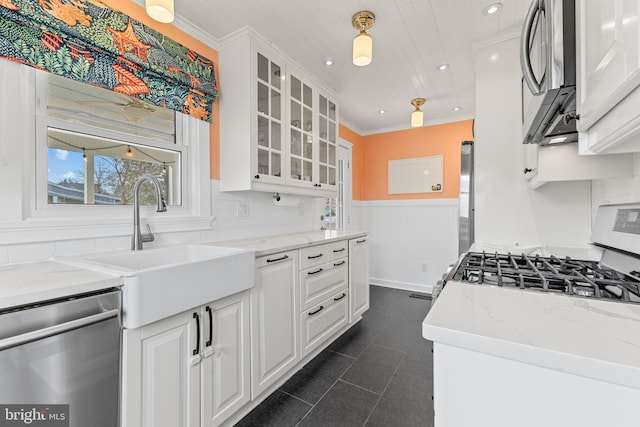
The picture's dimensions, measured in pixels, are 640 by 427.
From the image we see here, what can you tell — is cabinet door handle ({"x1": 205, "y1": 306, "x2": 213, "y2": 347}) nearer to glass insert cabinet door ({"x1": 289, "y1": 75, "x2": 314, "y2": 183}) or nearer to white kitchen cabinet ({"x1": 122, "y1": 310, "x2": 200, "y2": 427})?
white kitchen cabinet ({"x1": 122, "y1": 310, "x2": 200, "y2": 427})

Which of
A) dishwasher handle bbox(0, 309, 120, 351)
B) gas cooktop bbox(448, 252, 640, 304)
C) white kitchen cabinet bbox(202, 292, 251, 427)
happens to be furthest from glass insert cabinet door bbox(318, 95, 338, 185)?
dishwasher handle bbox(0, 309, 120, 351)

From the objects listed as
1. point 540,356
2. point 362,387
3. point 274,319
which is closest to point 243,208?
point 274,319

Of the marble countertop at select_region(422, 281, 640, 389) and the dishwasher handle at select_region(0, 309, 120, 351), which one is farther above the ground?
the marble countertop at select_region(422, 281, 640, 389)

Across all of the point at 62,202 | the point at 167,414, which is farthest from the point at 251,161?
the point at 167,414

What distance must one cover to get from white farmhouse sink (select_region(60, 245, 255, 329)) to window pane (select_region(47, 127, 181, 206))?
1.11ft

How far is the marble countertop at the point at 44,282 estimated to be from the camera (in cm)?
81

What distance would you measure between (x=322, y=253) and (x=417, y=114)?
6.43 ft

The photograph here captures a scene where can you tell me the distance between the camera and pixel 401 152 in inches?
163

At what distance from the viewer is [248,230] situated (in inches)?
92.2

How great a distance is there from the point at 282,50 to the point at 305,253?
5.34 feet

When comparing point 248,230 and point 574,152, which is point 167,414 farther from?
point 574,152

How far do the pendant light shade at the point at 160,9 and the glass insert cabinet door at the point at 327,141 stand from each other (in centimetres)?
156

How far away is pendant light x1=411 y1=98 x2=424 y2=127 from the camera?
309 cm

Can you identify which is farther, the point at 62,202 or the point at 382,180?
the point at 382,180
